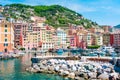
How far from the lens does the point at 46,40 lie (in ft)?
321

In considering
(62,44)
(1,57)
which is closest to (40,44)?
(62,44)

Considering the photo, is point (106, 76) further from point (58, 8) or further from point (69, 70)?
point (58, 8)

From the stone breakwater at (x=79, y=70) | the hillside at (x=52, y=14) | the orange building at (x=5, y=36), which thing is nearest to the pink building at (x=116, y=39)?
the hillside at (x=52, y=14)

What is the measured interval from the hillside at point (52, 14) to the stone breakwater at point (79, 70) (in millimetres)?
102728

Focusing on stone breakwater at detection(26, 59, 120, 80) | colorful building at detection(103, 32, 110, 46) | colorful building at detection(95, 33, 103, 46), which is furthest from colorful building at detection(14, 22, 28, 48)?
stone breakwater at detection(26, 59, 120, 80)

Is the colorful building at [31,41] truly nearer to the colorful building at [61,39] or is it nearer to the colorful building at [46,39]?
the colorful building at [46,39]

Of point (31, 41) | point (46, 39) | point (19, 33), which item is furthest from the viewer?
point (46, 39)

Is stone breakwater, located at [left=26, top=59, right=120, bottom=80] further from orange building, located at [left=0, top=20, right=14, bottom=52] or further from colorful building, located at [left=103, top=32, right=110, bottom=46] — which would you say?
colorful building, located at [left=103, top=32, right=110, bottom=46]

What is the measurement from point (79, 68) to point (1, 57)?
1061 inches

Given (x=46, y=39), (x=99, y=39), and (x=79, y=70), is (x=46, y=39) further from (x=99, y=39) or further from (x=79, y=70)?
(x=79, y=70)

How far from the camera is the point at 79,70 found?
36.4 m

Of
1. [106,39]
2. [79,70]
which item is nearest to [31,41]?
[106,39]

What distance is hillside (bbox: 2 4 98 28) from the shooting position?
493ft

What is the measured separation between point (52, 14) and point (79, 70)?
132664mm
